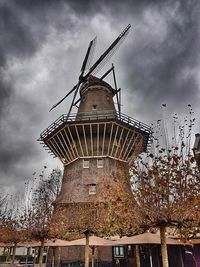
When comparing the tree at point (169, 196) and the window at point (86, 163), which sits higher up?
the window at point (86, 163)

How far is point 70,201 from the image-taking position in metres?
24.6

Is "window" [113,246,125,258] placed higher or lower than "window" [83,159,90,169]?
lower

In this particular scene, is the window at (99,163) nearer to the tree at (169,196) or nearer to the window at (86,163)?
the window at (86,163)

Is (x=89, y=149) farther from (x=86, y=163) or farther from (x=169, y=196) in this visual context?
(x=169, y=196)

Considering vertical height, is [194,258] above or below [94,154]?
below

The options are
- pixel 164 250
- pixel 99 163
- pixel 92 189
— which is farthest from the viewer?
pixel 99 163

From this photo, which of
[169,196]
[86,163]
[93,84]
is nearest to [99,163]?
[86,163]

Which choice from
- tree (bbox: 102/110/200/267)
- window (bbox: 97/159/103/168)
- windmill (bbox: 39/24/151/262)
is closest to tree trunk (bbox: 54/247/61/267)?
windmill (bbox: 39/24/151/262)

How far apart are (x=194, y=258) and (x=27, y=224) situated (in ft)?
41.6

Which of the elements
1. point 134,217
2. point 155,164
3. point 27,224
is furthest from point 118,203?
point 27,224

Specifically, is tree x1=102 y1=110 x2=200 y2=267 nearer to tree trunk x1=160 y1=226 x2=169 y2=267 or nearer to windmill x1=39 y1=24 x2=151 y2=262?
tree trunk x1=160 y1=226 x2=169 y2=267

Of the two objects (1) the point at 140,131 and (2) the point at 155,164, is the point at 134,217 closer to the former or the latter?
(2) the point at 155,164

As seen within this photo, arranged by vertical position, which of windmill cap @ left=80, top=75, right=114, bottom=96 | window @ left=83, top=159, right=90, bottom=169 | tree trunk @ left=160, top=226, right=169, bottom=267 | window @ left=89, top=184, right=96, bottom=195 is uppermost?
windmill cap @ left=80, top=75, right=114, bottom=96

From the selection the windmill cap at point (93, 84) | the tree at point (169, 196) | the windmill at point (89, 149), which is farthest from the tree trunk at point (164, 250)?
the windmill cap at point (93, 84)
